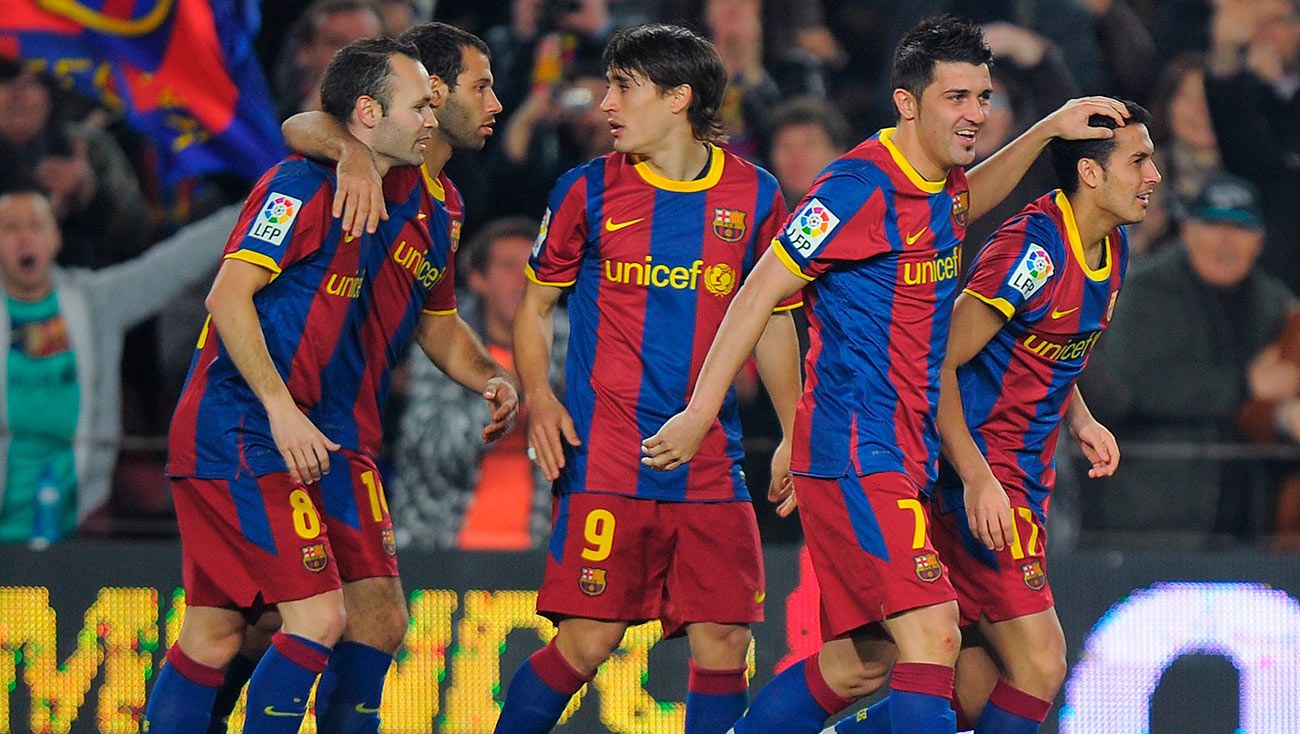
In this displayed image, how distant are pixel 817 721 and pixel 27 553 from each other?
3.35 meters

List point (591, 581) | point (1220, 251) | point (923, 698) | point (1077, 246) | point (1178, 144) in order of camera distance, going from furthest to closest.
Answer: point (1178, 144), point (1220, 251), point (591, 581), point (1077, 246), point (923, 698)

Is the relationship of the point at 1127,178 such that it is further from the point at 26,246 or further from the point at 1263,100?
the point at 26,246

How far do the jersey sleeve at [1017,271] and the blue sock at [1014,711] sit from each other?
40.6 inches

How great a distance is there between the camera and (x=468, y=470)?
717 centimetres

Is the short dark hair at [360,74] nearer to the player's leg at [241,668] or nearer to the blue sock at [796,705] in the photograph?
the player's leg at [241,668]

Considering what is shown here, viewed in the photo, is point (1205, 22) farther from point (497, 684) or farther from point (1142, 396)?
Answer: point (497, 684)

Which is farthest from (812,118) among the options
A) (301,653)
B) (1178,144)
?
(301,653)

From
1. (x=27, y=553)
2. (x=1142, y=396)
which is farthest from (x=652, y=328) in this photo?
(x=1142, y=396)

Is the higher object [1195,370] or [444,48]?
[444,48]

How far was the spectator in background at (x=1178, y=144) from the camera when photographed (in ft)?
26.9

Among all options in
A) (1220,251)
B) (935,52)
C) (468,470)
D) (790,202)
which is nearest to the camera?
(935,52)

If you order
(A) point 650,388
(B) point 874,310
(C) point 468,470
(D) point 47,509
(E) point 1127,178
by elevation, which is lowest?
(D) point 47,509

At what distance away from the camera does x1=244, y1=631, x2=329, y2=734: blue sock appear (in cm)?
446

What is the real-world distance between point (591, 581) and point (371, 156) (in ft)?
4.31
